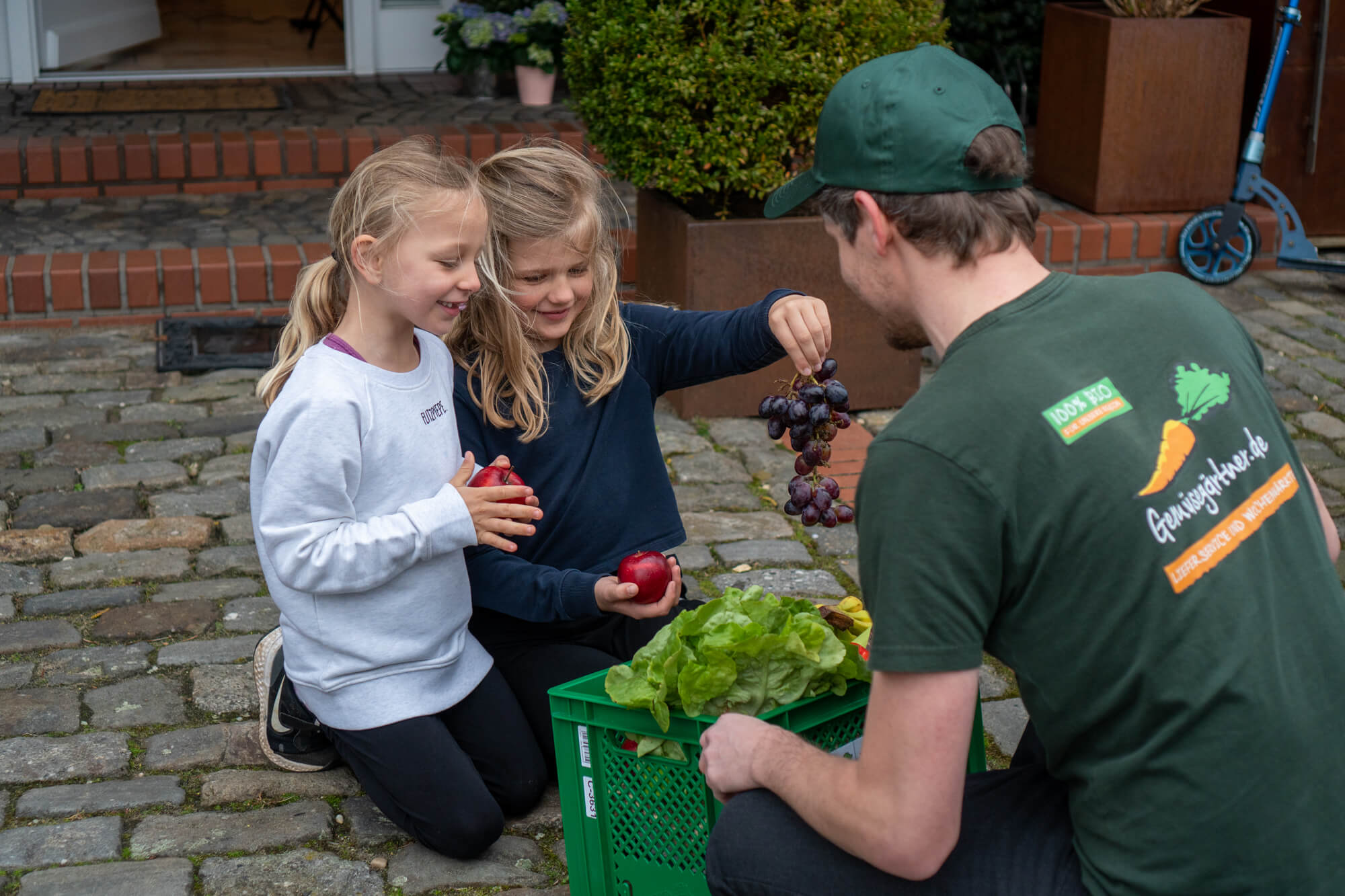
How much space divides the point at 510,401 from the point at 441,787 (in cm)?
77

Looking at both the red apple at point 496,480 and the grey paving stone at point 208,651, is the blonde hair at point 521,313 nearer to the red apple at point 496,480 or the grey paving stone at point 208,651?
the red apple at point 496,480

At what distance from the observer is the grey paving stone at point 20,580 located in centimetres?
354

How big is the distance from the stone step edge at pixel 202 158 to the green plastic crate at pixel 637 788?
493 cm

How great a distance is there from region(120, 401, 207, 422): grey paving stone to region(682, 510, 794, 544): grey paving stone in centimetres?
186

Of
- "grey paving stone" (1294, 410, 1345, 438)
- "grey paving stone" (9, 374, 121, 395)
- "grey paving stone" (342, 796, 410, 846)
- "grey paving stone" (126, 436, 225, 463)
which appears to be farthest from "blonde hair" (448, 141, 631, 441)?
"grey paving stone" (1294, 410, 1345, 438)

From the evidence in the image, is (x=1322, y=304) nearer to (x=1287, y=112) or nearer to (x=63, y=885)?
(x=1287, y=112)

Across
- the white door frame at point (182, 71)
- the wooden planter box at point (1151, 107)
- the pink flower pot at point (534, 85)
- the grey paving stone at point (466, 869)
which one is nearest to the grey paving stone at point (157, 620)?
the grey paving stone at point (466, 869)

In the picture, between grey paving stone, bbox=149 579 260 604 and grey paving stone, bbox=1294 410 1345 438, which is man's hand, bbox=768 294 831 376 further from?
grey paving stone, bbox=1294 410 1345 438

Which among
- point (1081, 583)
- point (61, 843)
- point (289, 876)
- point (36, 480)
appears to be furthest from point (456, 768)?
point (36, 480)

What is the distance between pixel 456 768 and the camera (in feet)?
8.36

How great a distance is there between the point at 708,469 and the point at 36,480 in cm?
207

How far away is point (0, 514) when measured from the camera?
3953 millimetres

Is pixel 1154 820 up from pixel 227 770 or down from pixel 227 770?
up

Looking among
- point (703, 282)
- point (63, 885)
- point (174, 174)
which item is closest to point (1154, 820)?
point (63, 885)
